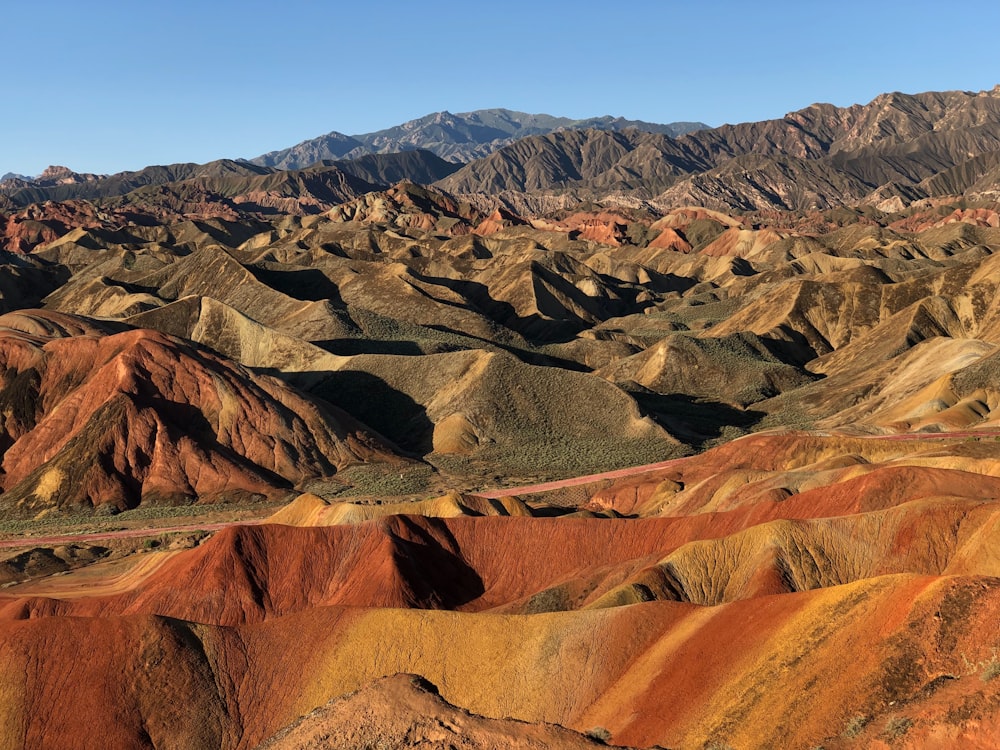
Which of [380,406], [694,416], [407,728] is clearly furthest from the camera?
[694,416]

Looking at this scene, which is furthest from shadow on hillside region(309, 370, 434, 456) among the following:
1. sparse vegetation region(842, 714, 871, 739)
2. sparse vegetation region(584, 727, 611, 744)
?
sparse vegetation region(842, 714, 871, 739)

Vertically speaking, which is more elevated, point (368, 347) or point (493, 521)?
point (368, 347)

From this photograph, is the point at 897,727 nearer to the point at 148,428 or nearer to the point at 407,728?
the point at 407,728

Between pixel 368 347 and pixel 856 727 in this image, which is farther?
pixel 368 347

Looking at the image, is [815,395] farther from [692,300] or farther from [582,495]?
[692,300]

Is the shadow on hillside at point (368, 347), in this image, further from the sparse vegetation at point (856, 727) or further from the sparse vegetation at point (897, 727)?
the sparse vegetation at point (897, 727)

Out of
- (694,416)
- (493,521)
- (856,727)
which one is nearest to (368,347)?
(694,416)
